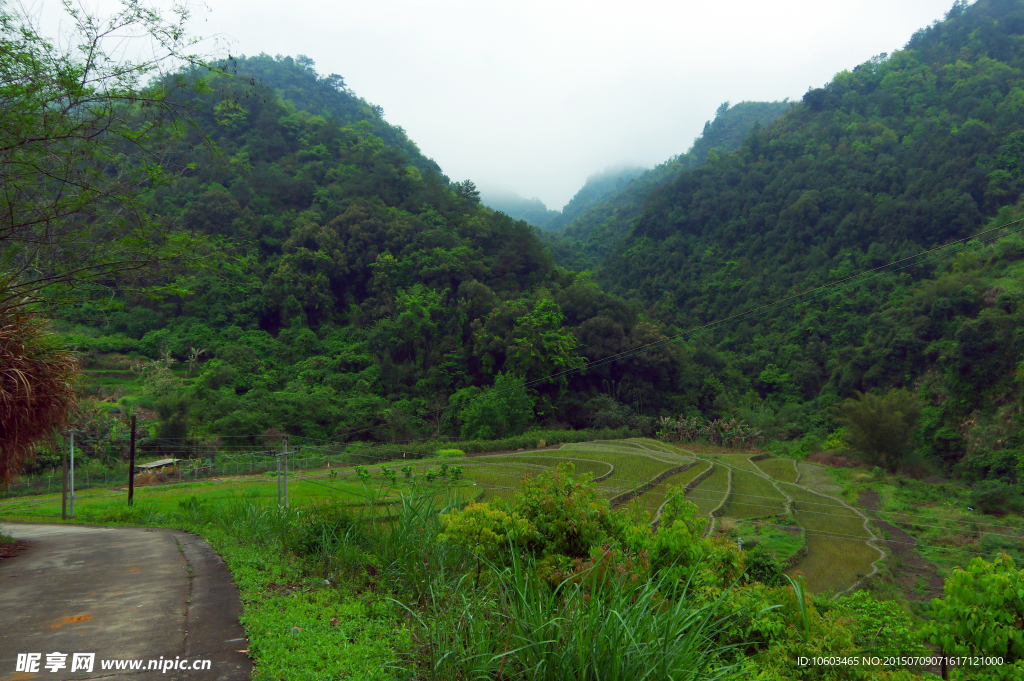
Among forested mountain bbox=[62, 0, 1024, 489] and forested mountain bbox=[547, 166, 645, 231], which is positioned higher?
forested mountain bbox=[547, 166, 645, 231]

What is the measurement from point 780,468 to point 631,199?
A: 61.9 metres

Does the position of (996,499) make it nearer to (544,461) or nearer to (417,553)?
(544,461)

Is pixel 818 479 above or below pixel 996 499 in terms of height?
below

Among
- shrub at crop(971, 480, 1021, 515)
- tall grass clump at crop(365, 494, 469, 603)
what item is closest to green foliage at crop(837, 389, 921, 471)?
shrub at crop(971, 480, 1021, 515)

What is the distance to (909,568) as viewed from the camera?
16234mm

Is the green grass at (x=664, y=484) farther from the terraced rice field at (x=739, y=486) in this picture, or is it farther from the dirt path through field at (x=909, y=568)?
the dirt path through field at (x=909, y=568)

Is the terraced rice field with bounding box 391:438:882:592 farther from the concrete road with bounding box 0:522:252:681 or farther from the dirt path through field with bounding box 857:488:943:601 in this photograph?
the concrete road with bounding box 0:522:252:681

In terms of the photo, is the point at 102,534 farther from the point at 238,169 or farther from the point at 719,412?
the point at 238,169

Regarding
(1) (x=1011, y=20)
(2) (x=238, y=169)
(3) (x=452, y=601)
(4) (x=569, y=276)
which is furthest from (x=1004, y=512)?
(1) (x=1011, y=20)

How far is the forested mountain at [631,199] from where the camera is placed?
227ft

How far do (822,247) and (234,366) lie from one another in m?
51.9

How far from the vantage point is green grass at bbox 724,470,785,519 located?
1978cm

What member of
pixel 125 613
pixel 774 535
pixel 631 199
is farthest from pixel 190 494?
pixel 631 199

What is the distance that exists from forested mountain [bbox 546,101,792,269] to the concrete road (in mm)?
57030
